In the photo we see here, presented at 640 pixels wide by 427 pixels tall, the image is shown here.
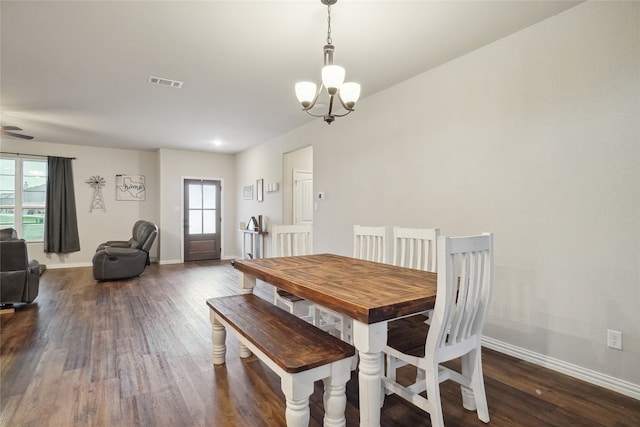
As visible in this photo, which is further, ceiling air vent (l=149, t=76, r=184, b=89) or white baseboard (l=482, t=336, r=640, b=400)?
ceiling air vent (l=149, t=76, r=184, b=89)

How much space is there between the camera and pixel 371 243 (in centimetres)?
282

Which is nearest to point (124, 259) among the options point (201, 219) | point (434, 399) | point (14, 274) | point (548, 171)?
point (14, 274)

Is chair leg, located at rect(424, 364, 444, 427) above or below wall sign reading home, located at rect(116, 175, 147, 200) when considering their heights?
below

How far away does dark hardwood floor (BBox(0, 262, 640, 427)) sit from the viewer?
176cm

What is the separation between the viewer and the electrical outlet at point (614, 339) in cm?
199

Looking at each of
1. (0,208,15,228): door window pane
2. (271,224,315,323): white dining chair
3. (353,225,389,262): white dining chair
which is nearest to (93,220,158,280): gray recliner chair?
(0,208,15,228): door window pane

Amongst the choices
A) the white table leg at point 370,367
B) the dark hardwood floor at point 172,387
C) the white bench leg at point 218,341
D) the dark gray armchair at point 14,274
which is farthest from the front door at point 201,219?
the white table leg at point 370,367

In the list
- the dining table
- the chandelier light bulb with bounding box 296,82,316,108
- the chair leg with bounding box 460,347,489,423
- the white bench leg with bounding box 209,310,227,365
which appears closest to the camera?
the dining table

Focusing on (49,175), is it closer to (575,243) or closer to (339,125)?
(339,125)

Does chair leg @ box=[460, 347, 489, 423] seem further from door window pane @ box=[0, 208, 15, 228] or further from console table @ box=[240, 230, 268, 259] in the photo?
door window pane @ box=[0, 208, 15, 228]

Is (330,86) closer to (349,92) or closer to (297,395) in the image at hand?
(349,92)

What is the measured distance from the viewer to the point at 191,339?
285 centimetres

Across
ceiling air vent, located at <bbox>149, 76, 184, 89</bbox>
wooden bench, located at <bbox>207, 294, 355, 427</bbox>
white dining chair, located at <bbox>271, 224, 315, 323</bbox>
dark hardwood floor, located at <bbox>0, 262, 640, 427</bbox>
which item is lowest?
dark hardwood floor, located at <bbox>0, 262, 640, 427</bbox>

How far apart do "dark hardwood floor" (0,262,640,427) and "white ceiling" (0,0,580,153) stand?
2.50 m
